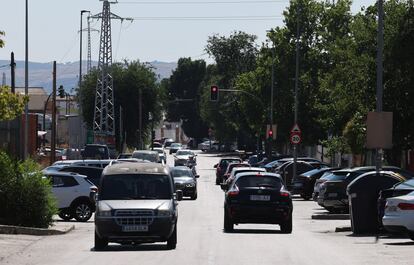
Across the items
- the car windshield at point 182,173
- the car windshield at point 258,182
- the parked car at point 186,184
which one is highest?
the car windshield at point 258,182

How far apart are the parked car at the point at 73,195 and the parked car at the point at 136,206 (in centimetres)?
1141

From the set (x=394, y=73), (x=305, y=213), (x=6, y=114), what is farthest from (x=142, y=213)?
(x=394, y=73)

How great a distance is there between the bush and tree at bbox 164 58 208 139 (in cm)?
15429

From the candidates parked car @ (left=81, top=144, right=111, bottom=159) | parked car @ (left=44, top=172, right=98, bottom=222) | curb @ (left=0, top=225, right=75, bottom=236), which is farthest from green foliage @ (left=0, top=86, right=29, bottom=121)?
parked car @ (left=81, top=144, right=111, bottom=159)

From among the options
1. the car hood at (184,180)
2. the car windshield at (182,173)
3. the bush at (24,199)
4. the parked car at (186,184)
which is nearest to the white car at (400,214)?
the bush at (24,199)

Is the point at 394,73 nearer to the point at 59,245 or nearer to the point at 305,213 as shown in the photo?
the point at 305,213

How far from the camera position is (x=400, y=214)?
24125 mm

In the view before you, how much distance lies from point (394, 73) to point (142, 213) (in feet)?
84.2

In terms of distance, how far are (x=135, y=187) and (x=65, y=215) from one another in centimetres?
1318

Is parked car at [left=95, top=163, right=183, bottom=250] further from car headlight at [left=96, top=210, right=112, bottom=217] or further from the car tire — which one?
the car tire

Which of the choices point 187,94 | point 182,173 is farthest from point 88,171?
point 187,94

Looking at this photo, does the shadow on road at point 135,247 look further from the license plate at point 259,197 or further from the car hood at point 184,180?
the car hood at point 184,180

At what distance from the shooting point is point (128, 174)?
939 inches

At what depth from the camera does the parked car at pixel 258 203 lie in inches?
1110
